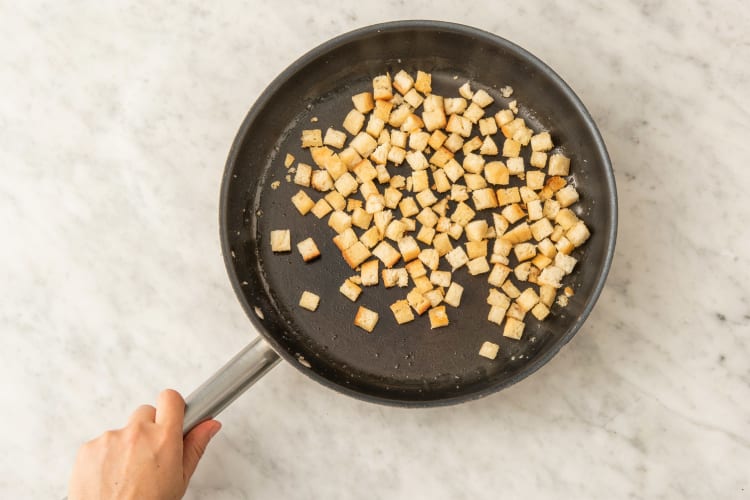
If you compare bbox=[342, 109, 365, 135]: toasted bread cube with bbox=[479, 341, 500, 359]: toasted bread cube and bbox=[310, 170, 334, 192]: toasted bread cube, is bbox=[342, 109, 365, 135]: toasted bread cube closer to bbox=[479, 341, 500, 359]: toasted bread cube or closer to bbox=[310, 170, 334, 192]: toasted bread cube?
bbox=[310, 170, 334, 192]: toasted bread cube

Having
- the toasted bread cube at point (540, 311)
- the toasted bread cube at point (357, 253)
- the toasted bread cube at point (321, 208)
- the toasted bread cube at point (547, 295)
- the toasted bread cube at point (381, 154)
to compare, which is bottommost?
the toasted bread cube at point (540, 311)

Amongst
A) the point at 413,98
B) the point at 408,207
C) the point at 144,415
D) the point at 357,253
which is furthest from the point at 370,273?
the point at 144,415

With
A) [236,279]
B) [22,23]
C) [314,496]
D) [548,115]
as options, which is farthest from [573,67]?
[22,23]

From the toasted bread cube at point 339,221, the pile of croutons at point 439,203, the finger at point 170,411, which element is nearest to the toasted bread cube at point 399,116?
the pile of croutons at point 439,203

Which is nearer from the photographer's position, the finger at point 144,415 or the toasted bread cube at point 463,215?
the finger at point 144,415

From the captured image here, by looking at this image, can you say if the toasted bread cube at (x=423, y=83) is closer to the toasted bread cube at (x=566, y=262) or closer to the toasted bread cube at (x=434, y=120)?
the toasted bread cube at (x=434, y=120)

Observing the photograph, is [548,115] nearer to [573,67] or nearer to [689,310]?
[573,67]
